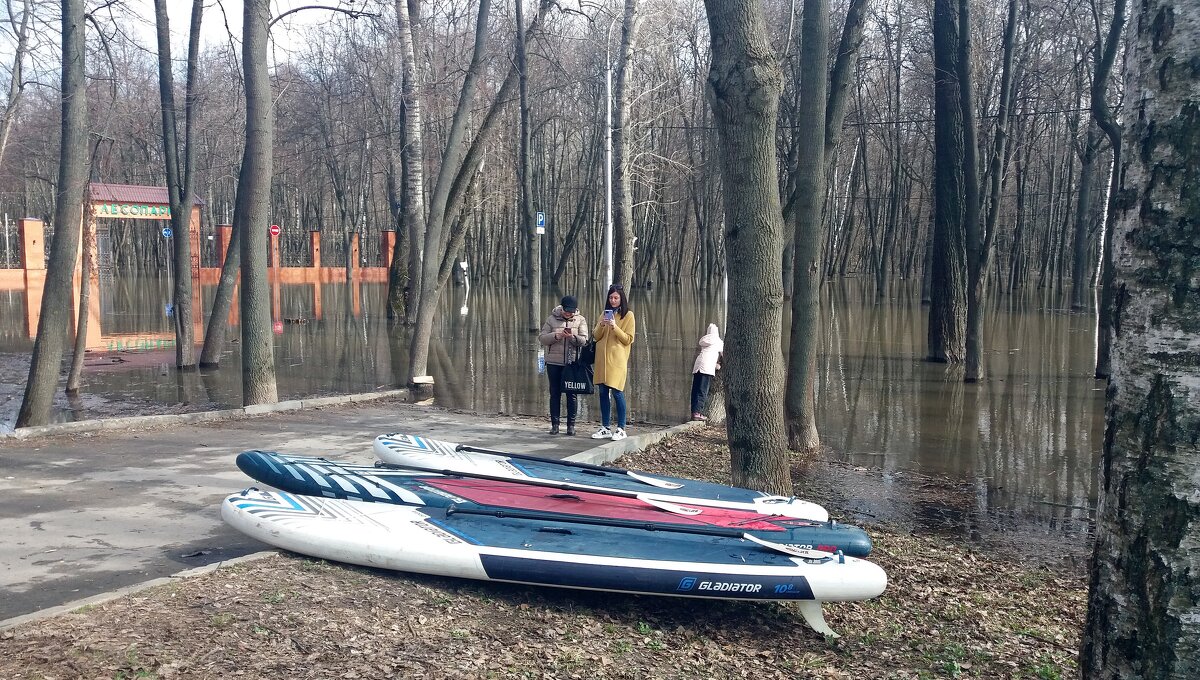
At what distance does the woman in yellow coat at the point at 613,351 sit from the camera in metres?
9.79

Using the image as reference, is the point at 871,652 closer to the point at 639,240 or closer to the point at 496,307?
the point at 496,307

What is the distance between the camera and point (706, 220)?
47.5 meters

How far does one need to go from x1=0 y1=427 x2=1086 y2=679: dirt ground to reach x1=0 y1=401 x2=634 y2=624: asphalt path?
28.3 inches

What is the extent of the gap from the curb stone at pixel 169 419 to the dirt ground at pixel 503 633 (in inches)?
207

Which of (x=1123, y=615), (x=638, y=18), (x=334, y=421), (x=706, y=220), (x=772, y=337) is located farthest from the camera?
(x=706, y=220)

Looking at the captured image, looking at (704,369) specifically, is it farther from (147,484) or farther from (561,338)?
(147,484)

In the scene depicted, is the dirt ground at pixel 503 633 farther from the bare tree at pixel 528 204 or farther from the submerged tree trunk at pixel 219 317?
the bare tree at pixel 528 204

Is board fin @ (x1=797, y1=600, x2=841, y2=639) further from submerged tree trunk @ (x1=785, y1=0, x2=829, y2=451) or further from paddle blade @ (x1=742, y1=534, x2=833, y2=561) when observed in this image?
submerged tree trunk @ (x1=785, y1=0, x2=829, y2=451)

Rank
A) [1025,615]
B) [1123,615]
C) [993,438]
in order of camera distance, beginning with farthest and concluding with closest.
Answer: [993,438]
[1025,615]
[1123,615]

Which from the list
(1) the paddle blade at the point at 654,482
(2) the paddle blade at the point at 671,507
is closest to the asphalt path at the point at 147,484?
(1) the paddle blade at the point at 654,482

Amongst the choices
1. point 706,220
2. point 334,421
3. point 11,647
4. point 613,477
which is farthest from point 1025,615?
point 706,220

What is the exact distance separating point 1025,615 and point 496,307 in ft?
97.6

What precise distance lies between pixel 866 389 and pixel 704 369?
4.70 m

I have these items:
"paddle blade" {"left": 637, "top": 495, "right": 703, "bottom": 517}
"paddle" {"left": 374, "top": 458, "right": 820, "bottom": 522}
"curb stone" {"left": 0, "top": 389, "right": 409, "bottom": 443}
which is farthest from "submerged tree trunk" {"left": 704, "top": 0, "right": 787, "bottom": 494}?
"curb stone" {"left": 0, "top": 389, "right": 409, "bottom": 443}
